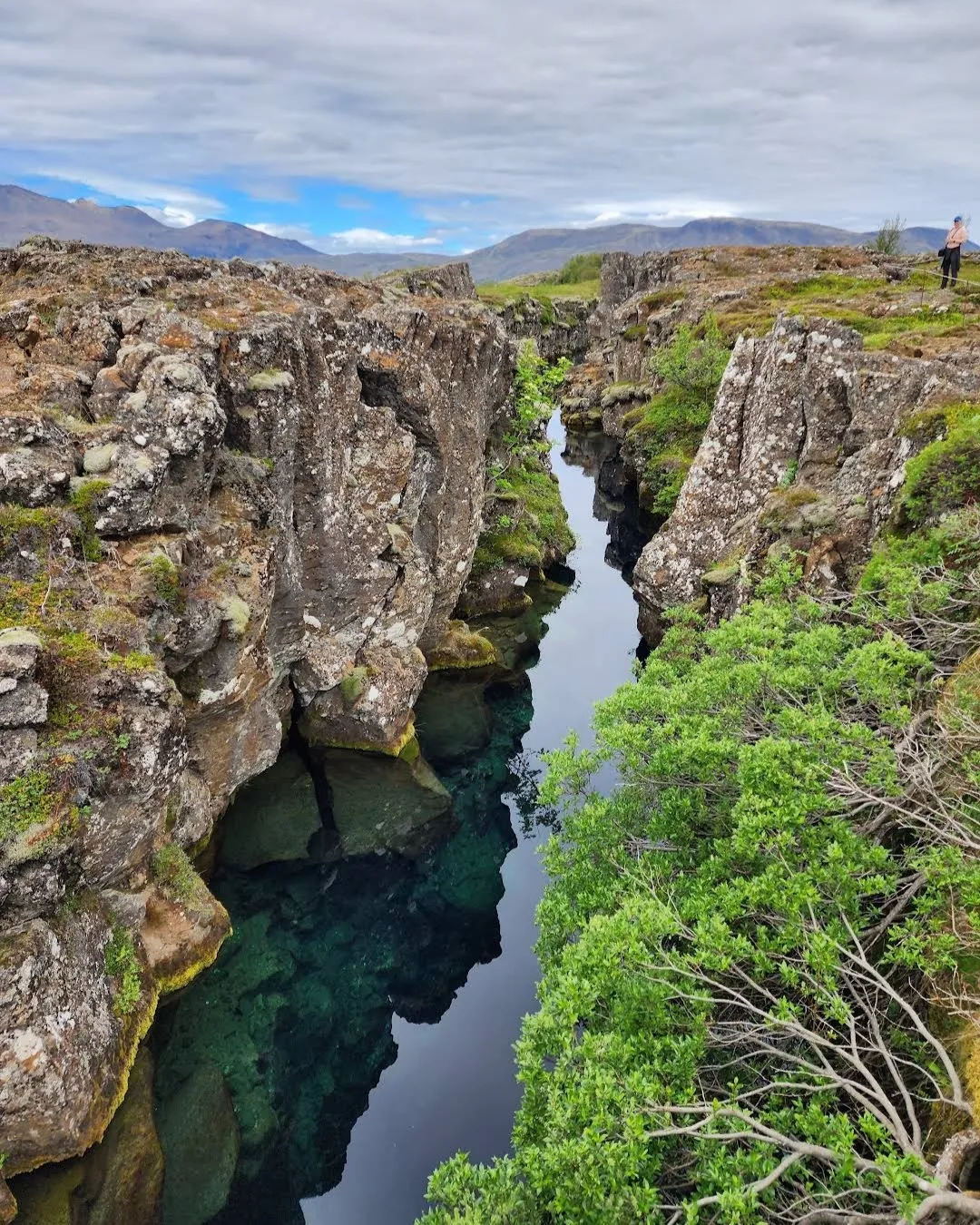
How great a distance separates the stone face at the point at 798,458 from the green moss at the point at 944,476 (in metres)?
2.69

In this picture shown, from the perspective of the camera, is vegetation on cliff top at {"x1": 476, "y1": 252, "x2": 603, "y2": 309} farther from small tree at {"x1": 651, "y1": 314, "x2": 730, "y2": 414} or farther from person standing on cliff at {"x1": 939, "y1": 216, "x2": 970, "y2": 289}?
person standing on cliff at {"x1": 939, "y1": 216, "x2": 970, "y2": 289}

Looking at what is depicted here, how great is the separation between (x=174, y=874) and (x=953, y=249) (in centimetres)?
5949

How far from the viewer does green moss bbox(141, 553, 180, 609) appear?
23.2 m

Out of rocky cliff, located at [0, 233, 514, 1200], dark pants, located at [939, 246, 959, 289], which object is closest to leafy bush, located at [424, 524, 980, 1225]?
rocky cliff, located at [0, 233, 514, 1200]

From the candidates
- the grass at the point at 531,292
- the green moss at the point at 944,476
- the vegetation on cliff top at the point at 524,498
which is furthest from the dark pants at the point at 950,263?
the grass at the point at 531,292

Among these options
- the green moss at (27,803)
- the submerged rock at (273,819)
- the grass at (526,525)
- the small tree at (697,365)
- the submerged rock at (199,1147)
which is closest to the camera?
the green moss at (27,803)

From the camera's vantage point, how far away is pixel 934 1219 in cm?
1021

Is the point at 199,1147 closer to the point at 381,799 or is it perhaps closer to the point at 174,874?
the point at 174,874

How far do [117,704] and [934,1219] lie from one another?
19.8m

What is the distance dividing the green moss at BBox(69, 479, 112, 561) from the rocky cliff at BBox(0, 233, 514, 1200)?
7 cm

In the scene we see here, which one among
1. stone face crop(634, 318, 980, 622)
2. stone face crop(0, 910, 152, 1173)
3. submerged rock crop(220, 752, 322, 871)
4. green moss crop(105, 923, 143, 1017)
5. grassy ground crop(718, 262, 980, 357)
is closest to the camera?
stone face crop(0, 910, 152, 1173)

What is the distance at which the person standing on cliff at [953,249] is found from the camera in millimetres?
45281

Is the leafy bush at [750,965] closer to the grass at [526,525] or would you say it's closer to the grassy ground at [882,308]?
the grassy ground at [882,308]

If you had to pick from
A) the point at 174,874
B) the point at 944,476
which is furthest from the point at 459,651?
the point at 944,476
